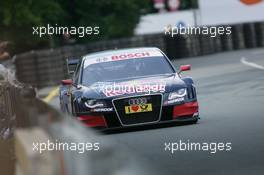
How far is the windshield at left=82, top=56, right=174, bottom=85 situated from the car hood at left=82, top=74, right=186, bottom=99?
0.16ft

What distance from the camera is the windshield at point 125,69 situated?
9297 mm

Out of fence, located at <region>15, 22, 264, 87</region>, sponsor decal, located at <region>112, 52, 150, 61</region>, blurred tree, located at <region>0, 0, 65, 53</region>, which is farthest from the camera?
fence, located at <region>15, 22, 264, 87</region>

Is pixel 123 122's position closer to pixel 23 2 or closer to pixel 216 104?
pixel 216 104

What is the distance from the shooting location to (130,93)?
9.28m

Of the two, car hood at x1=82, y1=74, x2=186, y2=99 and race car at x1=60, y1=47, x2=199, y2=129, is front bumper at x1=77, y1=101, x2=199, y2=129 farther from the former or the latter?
Answer: car hood at x1=82, y1=74, x2=186, y2=99

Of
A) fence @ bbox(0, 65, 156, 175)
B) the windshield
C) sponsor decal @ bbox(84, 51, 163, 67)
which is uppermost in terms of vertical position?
fence @ bbox(0, 65, 156, 175)

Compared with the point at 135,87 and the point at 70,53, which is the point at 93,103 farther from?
the point at 70,53

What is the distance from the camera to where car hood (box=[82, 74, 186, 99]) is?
9.30 metres

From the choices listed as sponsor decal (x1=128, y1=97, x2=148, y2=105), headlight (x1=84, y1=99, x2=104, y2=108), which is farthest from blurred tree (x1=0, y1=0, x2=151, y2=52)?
sponsor decal (x1=128, y1=97, x2=148, y2=105)

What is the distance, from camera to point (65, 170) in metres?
4.92

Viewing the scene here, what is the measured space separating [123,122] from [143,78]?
0.44 metres

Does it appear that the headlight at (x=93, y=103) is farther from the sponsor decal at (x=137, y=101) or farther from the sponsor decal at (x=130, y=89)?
the sponsor decal at (x=137, y=101)

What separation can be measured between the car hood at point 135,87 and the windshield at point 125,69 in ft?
0.16

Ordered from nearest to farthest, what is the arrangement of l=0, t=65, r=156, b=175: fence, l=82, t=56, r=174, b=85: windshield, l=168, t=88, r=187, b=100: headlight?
l=0, t=65, r=156, b=175: fence → l=82, t=56, r=174, b=85: windshield → l=168, t=88, r=187, b=100: headlight
